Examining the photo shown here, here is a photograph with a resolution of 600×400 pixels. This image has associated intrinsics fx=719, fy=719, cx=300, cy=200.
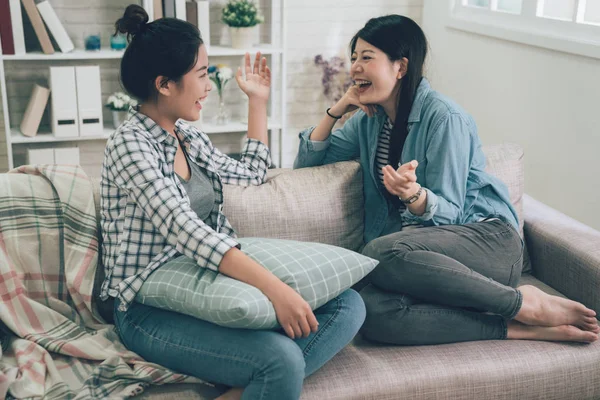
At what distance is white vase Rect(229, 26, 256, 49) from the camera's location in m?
3.79

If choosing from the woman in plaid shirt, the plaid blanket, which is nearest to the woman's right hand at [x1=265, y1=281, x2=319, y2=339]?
the woman in plaid shirt

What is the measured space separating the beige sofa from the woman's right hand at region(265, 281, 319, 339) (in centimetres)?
15

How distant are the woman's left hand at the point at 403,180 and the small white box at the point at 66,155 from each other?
233 centimetres

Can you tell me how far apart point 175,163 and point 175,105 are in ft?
0.48

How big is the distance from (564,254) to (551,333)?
323 millimetres

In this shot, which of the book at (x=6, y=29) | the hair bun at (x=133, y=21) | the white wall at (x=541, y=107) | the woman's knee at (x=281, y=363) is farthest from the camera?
the book at (x=6, y=29)

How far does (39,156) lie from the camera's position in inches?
144

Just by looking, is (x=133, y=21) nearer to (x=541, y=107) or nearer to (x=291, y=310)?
(x=291, y=310)

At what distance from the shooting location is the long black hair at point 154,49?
168 centimetres

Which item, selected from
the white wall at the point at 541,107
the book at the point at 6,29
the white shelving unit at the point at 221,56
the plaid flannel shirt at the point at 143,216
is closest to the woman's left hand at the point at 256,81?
the plaid flannel shirt at the point at 143,216

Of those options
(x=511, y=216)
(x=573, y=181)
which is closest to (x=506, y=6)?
(x=573, y=181)

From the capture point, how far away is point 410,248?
71.7 inches

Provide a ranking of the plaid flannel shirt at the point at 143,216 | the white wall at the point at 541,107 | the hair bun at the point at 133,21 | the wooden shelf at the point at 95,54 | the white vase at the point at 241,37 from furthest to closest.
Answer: the white vase at the point at 241,37
the wooden shelf at the point at 95,54
the white wall at the point at 541,107
the hair bun at the point at 133,21
the plaid flannel shirt at the point at 143,216

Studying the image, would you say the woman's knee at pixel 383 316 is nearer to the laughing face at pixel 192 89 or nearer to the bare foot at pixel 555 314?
the bare foot at pixel 555 314
